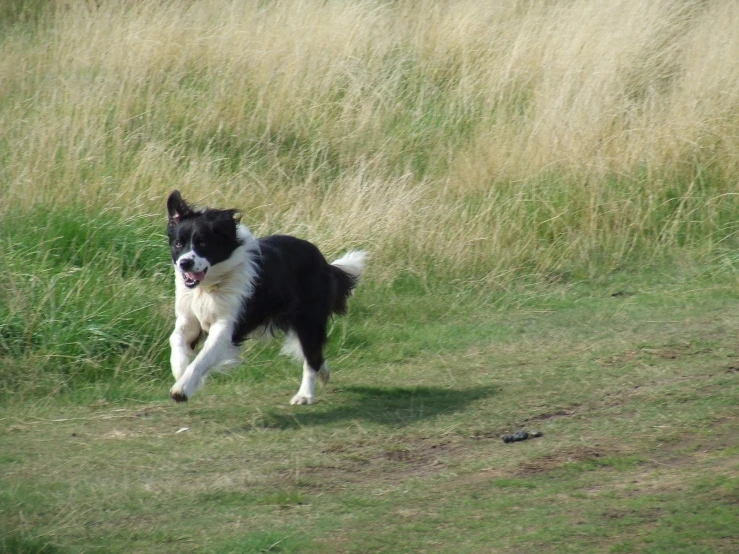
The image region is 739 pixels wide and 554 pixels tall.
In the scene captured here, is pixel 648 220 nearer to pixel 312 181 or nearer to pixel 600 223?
pixel 600 223

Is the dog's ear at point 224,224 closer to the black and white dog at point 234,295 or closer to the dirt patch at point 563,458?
the black and white dog at point 234,295

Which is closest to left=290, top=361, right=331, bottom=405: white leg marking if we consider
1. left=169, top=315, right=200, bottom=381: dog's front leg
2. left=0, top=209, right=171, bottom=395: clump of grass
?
left=169, top=315, right=200, bottom=381: dog's front leg

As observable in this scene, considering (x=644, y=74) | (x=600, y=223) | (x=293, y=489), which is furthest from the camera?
(x=644, y=74)

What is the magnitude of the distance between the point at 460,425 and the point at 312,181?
4711 millimetres

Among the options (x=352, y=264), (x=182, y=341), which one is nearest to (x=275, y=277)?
(x=182, y=341)

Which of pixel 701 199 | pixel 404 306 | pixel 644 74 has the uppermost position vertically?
pixel 644 74

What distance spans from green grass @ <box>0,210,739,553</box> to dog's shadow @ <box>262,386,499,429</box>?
0.02 meters

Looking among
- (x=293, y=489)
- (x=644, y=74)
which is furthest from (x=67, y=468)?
(x=644, y=74)

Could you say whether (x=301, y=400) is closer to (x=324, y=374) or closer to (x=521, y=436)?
(x=324, y=374)

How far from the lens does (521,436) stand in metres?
5.62

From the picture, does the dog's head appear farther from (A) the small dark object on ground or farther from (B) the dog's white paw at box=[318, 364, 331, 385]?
(A) the small dark object on ground

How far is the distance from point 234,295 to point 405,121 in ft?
A: 18.0

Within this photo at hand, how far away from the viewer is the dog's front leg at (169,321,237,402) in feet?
19.2

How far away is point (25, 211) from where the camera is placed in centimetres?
823
